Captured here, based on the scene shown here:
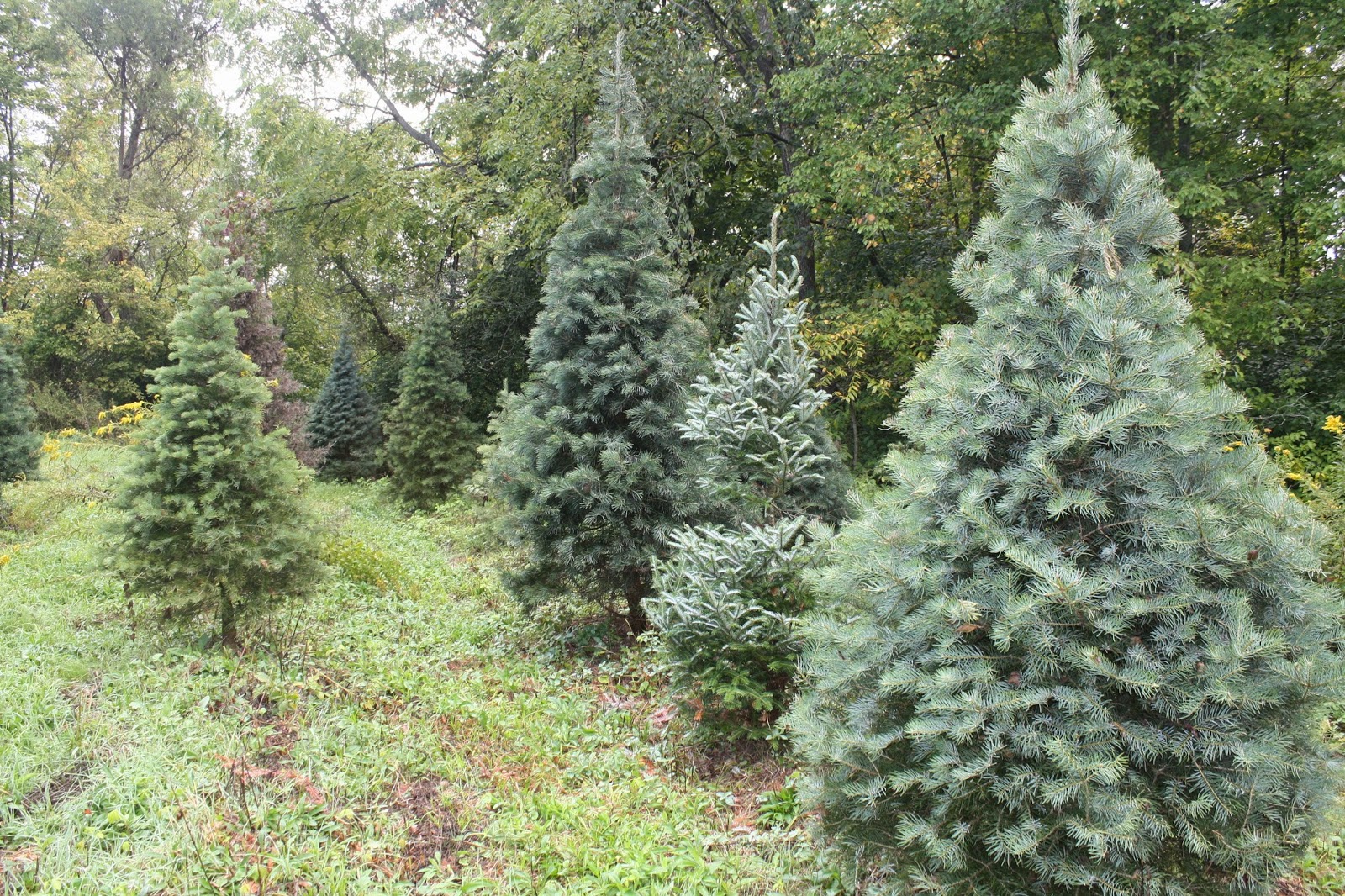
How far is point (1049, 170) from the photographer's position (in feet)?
8.50

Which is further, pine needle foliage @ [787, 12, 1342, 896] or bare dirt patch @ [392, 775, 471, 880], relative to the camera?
bare dirt patch @ [392, 775, 471, 880]

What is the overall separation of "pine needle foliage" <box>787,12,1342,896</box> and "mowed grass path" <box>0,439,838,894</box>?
42.5 inches

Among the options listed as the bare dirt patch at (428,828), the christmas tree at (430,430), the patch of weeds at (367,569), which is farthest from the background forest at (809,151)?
the bare dirt patch at (428,828)

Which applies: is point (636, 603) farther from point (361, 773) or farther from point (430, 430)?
point (430, 430)

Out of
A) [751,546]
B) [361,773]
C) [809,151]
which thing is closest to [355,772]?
[361,773]

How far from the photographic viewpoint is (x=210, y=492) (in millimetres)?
5062

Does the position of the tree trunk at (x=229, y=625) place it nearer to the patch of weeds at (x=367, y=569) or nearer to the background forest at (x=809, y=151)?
the patch of weeds at (x=367, y=569)

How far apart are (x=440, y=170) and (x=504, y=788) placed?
42.9 ft

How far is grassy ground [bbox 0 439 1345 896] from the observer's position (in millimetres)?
3080

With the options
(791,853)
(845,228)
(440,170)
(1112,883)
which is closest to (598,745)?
(791,853)

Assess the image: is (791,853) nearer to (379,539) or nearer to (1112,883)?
(1112,883)

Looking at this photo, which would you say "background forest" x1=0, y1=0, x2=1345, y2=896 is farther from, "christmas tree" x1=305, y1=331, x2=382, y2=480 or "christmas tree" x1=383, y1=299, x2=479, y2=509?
"christmas tree" x1=305, y1=331, x2=382, y2=480

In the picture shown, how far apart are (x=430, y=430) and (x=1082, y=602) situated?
1220 cm

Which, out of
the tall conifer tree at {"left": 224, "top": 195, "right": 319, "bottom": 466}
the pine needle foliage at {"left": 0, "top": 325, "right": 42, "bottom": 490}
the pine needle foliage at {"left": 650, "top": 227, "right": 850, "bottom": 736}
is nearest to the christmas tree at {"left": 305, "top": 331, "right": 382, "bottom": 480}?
the tall conifer tree at {"left": 224, "top": 195, "right": 319, "bottom": 466}
